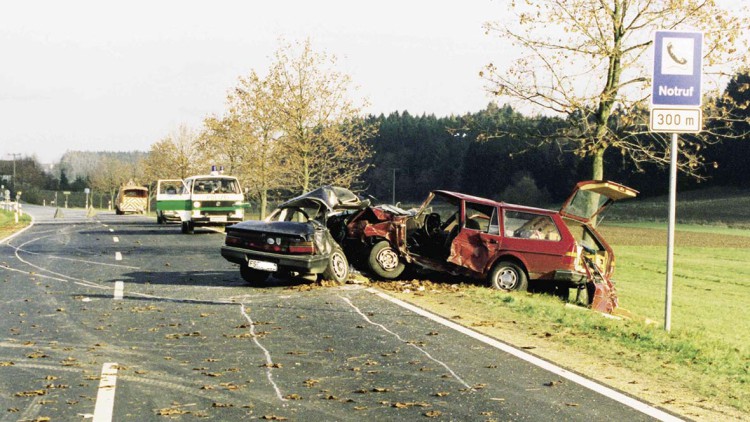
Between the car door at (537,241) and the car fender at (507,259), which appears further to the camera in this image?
the car fender at (507,259)

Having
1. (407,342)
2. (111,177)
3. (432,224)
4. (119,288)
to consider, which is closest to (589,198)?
(432,224)

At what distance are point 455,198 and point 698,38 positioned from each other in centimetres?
562

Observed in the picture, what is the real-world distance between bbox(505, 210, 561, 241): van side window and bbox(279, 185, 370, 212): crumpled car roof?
8.64 ft

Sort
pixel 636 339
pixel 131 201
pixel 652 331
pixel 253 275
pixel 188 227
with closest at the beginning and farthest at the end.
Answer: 1. pixel 636 339
2. pixel 652 331
3. pixel 253 275
4. pixel 188 227
5. pixel 131 201

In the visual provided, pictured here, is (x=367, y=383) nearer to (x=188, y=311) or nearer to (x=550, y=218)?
(x=188, y=311)

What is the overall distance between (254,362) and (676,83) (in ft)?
19.6

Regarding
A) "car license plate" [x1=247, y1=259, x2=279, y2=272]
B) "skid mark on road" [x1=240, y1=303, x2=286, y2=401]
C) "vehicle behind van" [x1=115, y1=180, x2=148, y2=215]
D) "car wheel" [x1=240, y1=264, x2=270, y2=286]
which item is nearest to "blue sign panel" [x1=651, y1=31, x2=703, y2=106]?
"skid mark on road" [x1=240, y1=303, x2=286, y2=401]

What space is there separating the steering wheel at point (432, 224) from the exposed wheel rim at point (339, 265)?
5.55 ft

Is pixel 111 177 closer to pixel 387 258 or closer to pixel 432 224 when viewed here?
pixel 432 224

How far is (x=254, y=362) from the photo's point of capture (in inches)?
307

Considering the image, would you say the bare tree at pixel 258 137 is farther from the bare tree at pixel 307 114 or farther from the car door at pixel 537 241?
the car door at pixel 537 241

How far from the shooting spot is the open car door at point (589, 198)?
14703mm

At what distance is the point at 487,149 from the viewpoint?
116m

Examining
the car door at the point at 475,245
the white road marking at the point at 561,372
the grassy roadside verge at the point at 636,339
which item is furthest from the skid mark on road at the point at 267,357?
the car door at the point at 475,245
